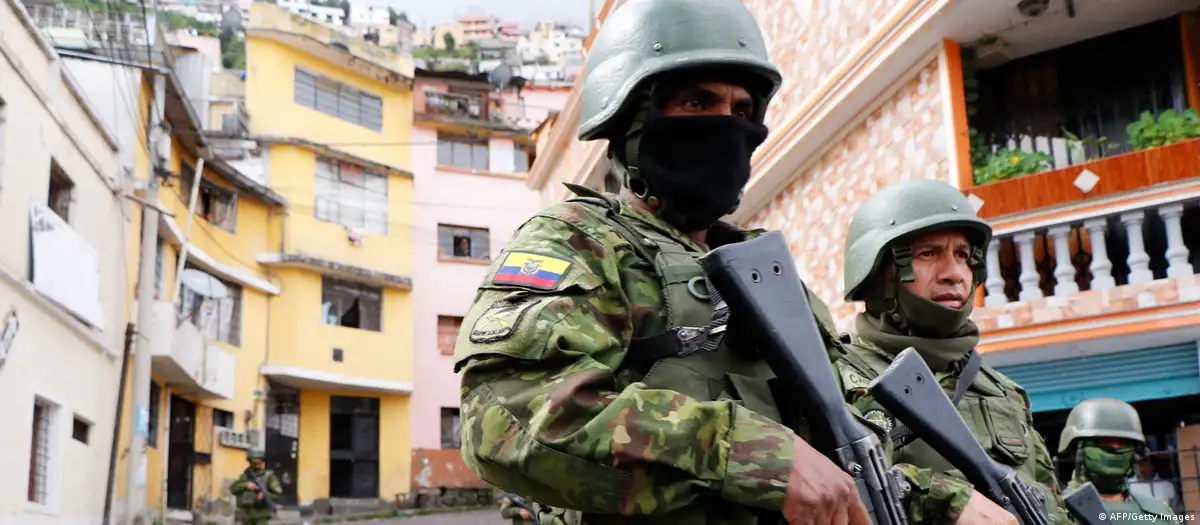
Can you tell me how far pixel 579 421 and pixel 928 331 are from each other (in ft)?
7.51

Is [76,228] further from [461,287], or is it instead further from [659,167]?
[461,287]

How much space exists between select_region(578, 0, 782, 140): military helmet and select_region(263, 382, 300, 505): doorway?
69.7 feet

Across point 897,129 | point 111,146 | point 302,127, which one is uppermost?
point 302,127

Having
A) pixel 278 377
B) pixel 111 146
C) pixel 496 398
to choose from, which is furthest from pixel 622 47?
pixel 278 377

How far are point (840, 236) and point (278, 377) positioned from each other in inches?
618

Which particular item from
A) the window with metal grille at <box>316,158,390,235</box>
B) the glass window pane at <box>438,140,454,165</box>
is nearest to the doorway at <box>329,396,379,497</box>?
the window with metal grille at <box>316,158,390,235</box>

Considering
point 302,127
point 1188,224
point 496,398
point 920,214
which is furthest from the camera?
point 302,127

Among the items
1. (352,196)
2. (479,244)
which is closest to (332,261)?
(352,196)

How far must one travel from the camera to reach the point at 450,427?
2577 centimetres

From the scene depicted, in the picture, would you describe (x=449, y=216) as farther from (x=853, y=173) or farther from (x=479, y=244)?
(x=853, y=173)

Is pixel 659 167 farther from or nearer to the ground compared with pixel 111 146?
nearer to the ground

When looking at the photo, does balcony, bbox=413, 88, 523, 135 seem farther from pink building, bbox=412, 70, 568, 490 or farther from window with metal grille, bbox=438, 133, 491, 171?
window with metal grille, bbox=438, 133, 491, 171

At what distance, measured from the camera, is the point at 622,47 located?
2.32 m

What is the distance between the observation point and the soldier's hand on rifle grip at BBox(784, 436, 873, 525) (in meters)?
1.71
